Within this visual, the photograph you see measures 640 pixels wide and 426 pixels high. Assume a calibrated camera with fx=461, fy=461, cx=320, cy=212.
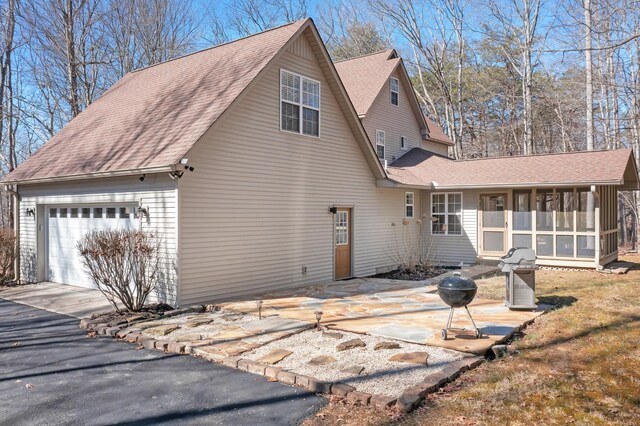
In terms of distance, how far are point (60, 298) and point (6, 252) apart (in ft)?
12.9

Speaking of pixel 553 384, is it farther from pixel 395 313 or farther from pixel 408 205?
pixel 408 205

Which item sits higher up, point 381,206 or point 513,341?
point 381,206

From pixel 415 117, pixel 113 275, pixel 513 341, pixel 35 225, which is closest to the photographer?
pixel 513 341

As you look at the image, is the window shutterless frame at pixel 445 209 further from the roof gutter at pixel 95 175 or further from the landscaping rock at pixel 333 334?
the roof gutter at pixel 95 175

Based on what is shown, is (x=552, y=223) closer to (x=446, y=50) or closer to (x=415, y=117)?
(x=415, y=117)

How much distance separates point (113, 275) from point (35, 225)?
5.51m

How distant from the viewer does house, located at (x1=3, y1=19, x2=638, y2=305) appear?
29.9 ft

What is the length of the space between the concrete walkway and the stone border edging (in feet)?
8.43

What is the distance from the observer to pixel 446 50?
86.0 ft

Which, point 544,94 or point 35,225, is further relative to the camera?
point 544,94

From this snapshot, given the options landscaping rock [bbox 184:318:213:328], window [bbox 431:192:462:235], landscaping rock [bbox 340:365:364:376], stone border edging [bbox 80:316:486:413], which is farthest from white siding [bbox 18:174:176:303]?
window [bbox 431:192:462:235]

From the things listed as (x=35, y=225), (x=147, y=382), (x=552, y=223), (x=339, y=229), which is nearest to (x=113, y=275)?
(x=147, y=382)

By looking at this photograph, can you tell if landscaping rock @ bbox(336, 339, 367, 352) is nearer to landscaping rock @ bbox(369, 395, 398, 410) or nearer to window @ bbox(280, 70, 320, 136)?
landscaping rock @ bbox(369, 395, 398, 410)

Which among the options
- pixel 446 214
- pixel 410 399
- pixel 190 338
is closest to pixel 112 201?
pixel 190 338
